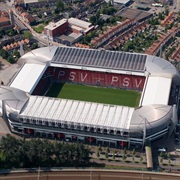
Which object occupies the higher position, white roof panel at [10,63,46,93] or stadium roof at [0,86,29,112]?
stadium roof at [0,86,29,112]

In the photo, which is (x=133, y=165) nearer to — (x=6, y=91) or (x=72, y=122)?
(x=72, y=122)

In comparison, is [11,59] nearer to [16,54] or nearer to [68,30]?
[16,54]

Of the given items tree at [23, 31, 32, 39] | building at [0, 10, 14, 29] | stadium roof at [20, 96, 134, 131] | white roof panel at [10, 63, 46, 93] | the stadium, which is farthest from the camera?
building at [0, 10, 14, 29]

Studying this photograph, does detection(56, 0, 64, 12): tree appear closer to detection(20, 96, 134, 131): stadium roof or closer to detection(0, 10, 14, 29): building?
detection(0, 10, 14, 29): building

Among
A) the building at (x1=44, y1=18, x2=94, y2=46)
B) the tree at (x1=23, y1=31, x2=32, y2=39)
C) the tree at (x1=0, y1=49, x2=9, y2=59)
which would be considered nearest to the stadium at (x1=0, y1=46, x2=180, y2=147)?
the tree at (x1=0, y1=49, x2=9, y2=59)

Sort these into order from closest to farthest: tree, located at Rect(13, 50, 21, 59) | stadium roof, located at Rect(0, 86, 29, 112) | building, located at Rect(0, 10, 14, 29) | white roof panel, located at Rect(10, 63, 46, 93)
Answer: stadium roof, located at Rect(0, 86, 29, 112) < white roof panel, located at Rect(10, 63, 46, 93) < tree, located at Rect(13, 50, 21, 59) < building, located at Rect(0, 10, 14, 29)

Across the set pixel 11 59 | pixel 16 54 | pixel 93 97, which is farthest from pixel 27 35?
pixel 93 97

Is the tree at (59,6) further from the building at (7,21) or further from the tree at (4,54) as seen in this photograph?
the tree at (4,54)
